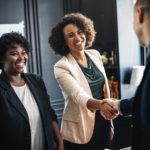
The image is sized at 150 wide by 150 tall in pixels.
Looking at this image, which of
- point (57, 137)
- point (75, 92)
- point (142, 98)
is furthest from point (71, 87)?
point (142, 98)

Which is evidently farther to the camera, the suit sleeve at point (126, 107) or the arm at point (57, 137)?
the arm at point (57, 137)

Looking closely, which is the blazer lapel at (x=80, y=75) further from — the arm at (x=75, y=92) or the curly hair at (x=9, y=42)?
the curly hair at (x=9, y=42)

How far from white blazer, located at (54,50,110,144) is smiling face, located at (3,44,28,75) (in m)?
0.29

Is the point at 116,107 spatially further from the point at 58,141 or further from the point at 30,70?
the point at 30,70

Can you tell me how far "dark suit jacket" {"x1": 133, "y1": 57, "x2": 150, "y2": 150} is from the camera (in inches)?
45.5

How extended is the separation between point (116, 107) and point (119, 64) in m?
1.54

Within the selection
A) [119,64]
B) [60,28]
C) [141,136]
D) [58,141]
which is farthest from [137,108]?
[119,64]

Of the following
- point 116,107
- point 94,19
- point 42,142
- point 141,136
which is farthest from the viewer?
point 94,19

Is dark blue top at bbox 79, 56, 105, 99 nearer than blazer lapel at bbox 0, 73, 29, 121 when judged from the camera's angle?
No

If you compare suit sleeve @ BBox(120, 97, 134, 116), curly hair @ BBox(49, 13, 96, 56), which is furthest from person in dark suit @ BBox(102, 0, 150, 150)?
curly hair @ BBox(49, 13, 96, 56)

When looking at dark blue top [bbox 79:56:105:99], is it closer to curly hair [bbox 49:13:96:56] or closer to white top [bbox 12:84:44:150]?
curly hair [bbox 49:13:96:56]

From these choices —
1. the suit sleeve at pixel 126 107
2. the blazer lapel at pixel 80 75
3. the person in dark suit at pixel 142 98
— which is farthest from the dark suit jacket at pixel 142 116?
the blazer lapel at pixel 80 75

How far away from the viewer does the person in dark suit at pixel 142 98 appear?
1.15 metres

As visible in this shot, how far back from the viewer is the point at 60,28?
88.4 inches
